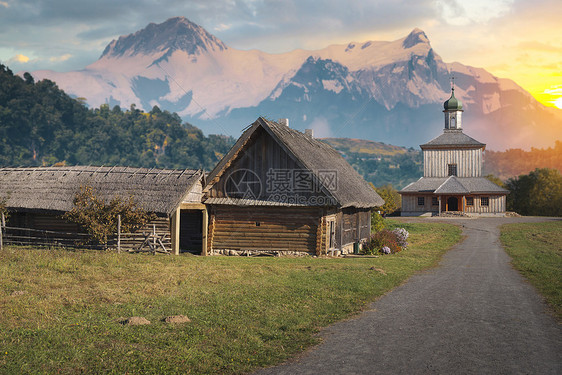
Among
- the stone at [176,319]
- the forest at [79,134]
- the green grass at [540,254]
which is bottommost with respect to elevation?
the stone at [176,319]

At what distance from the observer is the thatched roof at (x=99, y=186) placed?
1025 inches

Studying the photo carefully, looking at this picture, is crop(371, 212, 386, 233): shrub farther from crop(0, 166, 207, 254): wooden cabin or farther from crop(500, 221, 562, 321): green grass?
crop(0, 166, 207, 254): wooden cabin

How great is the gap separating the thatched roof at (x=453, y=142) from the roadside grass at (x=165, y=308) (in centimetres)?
5026

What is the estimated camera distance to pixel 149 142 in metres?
163

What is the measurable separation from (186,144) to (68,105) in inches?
1521

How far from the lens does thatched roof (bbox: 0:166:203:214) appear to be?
26.0 metres

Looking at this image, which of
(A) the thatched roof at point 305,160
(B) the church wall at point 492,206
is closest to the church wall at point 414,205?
(B) the church wall at point 492,206

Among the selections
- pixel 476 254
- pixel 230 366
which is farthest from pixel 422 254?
pixel 230 366

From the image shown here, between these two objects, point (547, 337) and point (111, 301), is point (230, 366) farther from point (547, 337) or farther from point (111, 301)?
point (547, 337)

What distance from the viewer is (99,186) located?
1074 inches

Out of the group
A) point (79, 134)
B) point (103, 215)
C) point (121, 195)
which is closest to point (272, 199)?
point (121, 195)

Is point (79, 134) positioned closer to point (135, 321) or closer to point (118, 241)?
point (118, 241)

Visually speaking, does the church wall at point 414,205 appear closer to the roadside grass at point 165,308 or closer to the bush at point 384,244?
the bush at point 384,244

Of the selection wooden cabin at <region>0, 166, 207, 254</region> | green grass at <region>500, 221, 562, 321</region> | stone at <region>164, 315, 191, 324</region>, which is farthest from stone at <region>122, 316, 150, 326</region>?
wooden cabin at <region>0, 166, 207, 254</region>
